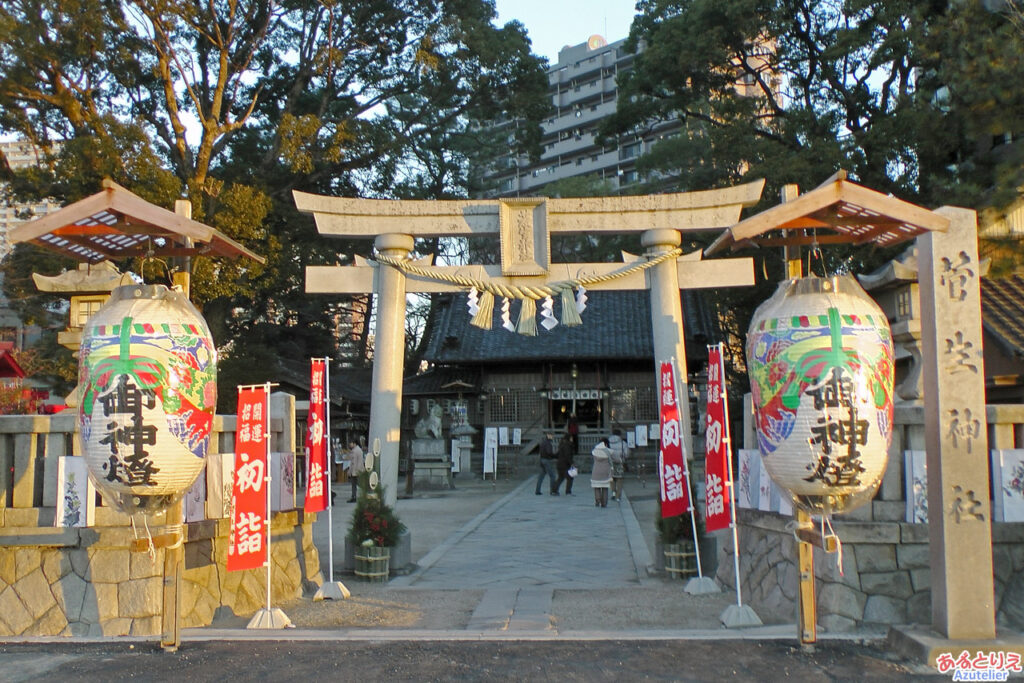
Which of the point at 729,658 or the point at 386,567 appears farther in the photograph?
the point at 386,567

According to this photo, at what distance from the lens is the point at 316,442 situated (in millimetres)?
9531

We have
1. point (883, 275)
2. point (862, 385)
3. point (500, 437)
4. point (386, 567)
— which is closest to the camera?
point (862, 385)

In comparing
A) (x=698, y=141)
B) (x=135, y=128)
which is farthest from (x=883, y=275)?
(x=698, y=141)

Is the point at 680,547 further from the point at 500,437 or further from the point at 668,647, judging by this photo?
the point at 500,437

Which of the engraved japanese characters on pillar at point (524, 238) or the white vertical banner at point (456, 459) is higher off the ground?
the engraved japanese characters on pillar at point (524, 238)

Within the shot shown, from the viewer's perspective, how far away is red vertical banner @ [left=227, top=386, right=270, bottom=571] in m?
7.78

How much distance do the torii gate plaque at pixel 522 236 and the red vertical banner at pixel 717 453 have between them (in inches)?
97.5

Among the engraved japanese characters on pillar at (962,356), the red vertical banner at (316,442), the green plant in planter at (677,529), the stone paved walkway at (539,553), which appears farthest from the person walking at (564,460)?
the engraved japanese characters on pillar at (962,356)

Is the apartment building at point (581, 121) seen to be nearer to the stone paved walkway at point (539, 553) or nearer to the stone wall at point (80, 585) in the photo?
the stone paved walkway at point (539, 553)

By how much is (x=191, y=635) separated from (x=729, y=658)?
429 centimetres

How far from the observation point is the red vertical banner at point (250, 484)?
25.5 ft

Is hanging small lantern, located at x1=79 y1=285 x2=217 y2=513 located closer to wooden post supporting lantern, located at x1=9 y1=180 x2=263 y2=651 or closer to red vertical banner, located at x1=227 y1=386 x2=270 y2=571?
wooden post supporting lantern, located at x1=9 y1=180 x2=263 y2=651

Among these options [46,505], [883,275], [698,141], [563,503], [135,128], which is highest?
[698,141]

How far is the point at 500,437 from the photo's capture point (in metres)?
28.9
